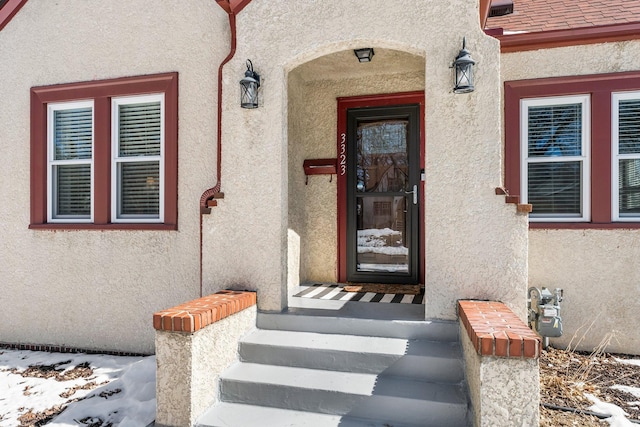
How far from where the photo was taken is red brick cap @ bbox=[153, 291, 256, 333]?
3227 mm

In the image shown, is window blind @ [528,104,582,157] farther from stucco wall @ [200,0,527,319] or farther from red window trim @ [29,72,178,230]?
red window trim @ [29,72,178,230]

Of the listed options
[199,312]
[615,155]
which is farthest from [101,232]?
[615,155]

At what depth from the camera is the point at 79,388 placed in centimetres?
421

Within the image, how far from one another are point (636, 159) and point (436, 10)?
324cm

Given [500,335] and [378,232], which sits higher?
[378,232]

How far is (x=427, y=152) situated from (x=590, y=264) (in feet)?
9.04

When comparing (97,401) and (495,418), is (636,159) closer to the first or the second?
(495,418)

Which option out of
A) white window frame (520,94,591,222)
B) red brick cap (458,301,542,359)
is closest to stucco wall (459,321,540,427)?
red brick cap (458,301,542,359)

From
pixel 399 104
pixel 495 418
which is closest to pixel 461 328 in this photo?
pixel 495 418

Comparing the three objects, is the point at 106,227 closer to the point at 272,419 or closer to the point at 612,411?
the point at 272,419

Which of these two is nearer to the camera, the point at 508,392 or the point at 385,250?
the point at 508,392

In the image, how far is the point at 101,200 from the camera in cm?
539

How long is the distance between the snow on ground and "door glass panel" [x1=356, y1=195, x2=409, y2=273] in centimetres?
337

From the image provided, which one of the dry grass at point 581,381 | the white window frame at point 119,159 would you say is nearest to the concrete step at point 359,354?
the dry grass at point 581,381
